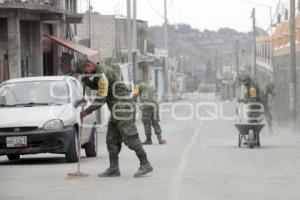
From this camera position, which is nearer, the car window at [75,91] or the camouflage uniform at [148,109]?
the car window at [75,91]

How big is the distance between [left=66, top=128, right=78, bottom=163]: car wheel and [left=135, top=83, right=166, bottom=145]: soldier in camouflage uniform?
7387 millimetres

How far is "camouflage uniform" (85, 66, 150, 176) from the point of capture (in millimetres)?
12688

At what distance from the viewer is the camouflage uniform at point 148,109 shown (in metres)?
22.9

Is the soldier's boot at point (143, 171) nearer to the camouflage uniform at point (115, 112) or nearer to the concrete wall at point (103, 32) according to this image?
the camouflage uniform at point (115, 112)

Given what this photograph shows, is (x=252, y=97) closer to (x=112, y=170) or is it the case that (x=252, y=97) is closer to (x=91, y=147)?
(x=91, y=147)

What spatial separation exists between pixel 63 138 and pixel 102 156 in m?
3.19

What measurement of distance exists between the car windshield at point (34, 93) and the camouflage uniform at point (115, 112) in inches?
120

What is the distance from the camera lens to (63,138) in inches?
592

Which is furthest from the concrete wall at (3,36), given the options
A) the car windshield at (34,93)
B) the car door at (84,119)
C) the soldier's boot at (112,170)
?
the soldier's boot at (112,170)

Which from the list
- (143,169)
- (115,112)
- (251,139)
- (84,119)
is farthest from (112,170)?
(251,139)

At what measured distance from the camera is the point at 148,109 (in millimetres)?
23141

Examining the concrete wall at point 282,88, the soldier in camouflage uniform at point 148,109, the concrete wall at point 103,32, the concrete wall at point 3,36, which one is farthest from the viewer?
the concrete wall at point 103,32

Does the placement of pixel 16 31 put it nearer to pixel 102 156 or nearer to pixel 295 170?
pixel 102 156

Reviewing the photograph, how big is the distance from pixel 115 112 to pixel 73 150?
2755 mm
